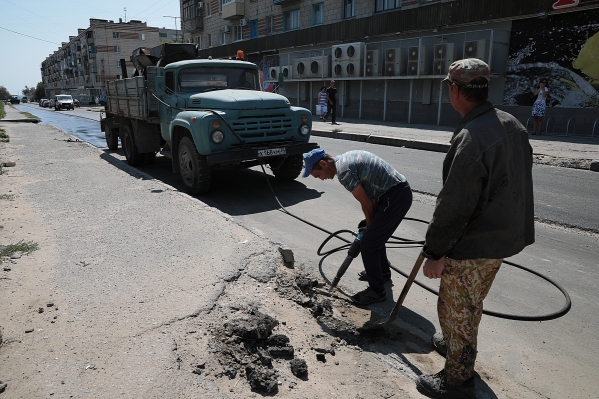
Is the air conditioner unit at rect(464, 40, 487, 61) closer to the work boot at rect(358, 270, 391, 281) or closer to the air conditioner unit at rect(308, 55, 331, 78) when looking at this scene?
the air conditioner unit at rect(308, 55, 331, 78)

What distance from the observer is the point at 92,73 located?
87.1 meters

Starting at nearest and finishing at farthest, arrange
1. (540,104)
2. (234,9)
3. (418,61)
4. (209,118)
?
(209,118) → (540,104) → (418,61) → (234,9)

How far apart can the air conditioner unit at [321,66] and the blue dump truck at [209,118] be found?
15753mm

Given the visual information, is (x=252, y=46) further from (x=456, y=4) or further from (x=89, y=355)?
(x=89, y=355)

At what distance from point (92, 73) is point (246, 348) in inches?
3826

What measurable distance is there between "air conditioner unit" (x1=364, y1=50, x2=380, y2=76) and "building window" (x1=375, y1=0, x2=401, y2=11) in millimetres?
2711

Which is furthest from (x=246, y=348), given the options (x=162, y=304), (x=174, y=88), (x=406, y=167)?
(x=406, y=167)

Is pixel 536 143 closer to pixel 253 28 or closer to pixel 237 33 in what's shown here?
pixel 253 28

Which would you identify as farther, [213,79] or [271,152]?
[213,79]

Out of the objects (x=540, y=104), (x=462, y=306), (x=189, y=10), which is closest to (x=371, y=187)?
(x=462, y=306)

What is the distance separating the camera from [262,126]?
24.4 ft

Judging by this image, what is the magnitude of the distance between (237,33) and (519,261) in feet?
120

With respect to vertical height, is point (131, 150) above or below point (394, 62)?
below

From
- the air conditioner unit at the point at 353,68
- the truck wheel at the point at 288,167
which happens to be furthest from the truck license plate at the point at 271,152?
the air conditioner unit at the point at 353,68
